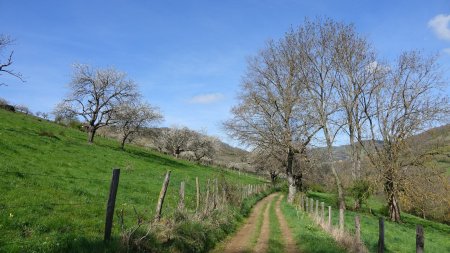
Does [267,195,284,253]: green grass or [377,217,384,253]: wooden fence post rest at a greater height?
[377,217,384,253]: wooden fence post

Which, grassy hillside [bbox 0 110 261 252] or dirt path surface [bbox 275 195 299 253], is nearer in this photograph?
grassy hillside [bbox 0 110 261 252]

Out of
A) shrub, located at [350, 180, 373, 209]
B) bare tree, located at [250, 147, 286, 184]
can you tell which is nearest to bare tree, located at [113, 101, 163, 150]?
bare tree, located at [250, 147, 286, 184]

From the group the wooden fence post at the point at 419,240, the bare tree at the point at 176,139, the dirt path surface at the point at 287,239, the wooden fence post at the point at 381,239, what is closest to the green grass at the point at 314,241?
the dirt path surface at the point at 287,239

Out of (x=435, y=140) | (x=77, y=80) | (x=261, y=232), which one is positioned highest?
(x=77, y=80)

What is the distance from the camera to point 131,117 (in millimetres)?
50438

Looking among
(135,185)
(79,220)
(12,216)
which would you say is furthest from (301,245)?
(135,185)

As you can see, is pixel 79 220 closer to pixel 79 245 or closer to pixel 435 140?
pixel 79 245

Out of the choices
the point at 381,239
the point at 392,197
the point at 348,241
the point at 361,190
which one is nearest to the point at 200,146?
the point at 361,190

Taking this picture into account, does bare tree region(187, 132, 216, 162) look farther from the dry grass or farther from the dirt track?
the dry grass

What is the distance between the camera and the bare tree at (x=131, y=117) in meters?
48.7

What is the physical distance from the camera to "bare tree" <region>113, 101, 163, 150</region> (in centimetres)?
4872

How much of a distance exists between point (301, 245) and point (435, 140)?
26.2 metres

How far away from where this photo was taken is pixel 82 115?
1781 inches

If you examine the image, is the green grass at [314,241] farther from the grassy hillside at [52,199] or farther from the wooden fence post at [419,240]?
the grassy hillside at [52,199]
